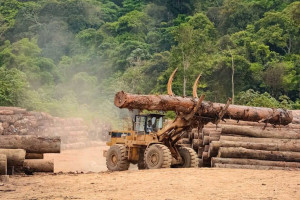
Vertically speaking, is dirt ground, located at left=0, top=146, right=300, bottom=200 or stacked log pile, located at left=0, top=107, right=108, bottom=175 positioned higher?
stacked log pile, located at left=0, top=107, right=108, bottom=175

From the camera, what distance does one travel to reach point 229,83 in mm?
54188

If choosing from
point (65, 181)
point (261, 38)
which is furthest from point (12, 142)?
point (261, 38)

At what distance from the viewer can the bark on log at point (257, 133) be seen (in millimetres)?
20562

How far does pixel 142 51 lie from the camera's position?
248ft

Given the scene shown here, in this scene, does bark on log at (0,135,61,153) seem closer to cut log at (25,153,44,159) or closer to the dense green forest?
cut log at (25,153,44,159)

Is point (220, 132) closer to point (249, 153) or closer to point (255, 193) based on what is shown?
point (249, 153)

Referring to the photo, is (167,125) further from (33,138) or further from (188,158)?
(33,138)

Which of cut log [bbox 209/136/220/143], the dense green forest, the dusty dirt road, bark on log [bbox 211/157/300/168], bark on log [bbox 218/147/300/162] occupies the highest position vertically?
the dense green forest

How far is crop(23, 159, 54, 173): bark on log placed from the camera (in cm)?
1756

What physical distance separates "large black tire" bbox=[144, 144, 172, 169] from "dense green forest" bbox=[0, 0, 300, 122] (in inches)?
908

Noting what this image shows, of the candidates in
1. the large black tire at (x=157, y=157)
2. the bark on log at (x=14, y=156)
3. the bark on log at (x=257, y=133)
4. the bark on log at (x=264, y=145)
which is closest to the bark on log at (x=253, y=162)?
the bark on log at (x=264, y=145)

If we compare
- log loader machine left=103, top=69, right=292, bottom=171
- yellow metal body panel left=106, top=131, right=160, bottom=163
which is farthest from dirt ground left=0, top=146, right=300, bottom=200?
yellow metal body panel left=106, top=131, right=160, bottom=163

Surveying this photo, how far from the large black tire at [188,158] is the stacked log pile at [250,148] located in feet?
1.74

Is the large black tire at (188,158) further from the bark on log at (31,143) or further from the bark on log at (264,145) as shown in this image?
the bark on log at (31,143)
